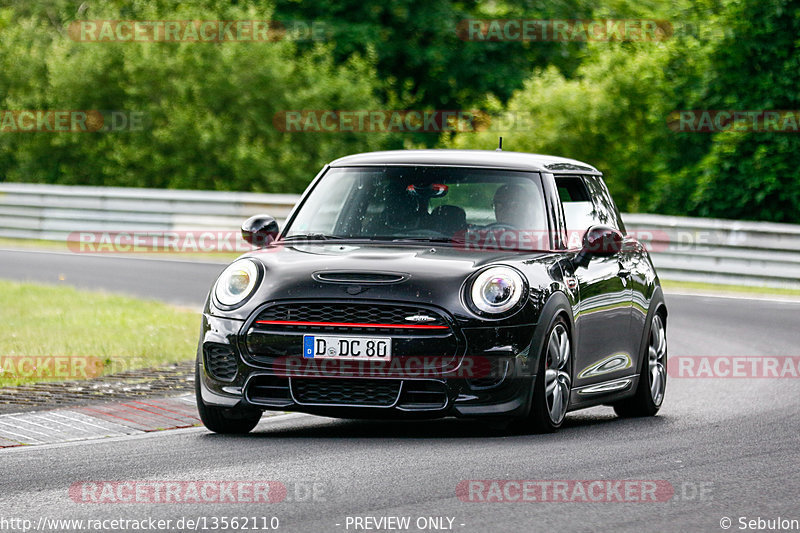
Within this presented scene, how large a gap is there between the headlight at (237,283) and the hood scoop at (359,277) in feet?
1.31

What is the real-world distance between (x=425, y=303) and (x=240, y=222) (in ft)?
60.0

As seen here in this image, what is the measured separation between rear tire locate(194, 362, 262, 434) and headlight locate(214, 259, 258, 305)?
17.5 inches

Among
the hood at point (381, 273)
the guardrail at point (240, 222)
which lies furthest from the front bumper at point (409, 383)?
the guardrail at point (240, 222)

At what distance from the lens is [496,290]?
339 inches

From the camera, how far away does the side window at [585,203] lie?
9.98 metres

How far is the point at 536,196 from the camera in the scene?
380 inches

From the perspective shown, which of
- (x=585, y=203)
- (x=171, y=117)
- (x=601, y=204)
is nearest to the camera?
(x=585, y=203)

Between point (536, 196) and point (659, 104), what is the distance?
23051mm
